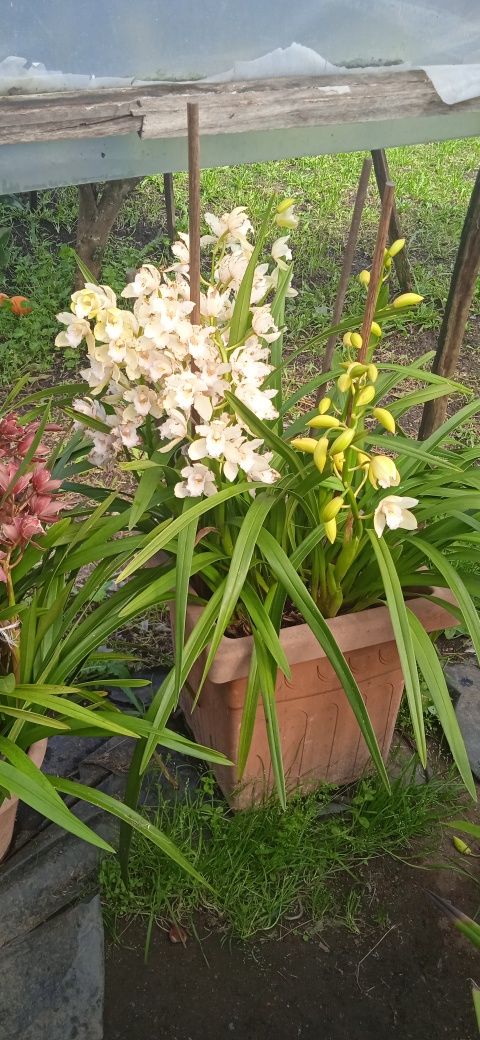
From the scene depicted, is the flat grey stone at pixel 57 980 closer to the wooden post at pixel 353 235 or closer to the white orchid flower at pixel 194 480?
the white orchid flower at pixel 194 480

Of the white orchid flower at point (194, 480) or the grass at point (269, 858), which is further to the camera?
the grass at point (269, 858)

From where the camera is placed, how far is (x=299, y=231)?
444 centimetres

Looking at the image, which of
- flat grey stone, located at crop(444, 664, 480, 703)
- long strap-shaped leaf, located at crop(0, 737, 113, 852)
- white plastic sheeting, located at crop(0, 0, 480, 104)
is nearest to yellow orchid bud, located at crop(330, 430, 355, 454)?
long strap-shaped leaf, located at crop(0, 737, 113, 852)

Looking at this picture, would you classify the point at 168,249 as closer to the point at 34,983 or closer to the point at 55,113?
the point at 55,113

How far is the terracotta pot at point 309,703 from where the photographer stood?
155 cm

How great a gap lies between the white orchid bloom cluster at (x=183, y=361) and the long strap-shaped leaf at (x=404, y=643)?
0.84ft

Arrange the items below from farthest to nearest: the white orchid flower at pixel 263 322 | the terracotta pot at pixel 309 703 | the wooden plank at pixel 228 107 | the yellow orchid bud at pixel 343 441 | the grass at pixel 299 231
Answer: the grass at pixel 299 231 < the wooden plank at pixel 228 107 < the terracotta pot at pixel 309 703 < the white orchid flower at pixel 263 322 < the yellow orchid bud at pixel 343 441

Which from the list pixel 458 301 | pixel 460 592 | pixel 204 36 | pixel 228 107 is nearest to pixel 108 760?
pixel 460 592

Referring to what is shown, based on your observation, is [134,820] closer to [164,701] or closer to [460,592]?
[164,701]

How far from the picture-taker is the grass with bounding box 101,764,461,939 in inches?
63.9

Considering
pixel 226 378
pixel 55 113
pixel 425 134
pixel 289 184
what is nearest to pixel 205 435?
pixel 226 378

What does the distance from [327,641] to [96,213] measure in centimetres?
267

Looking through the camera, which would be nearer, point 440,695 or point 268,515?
point 440,695

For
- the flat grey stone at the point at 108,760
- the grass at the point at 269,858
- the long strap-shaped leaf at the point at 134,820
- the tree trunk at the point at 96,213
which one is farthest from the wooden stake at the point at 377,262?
the tree trunk at the point at 96,213
